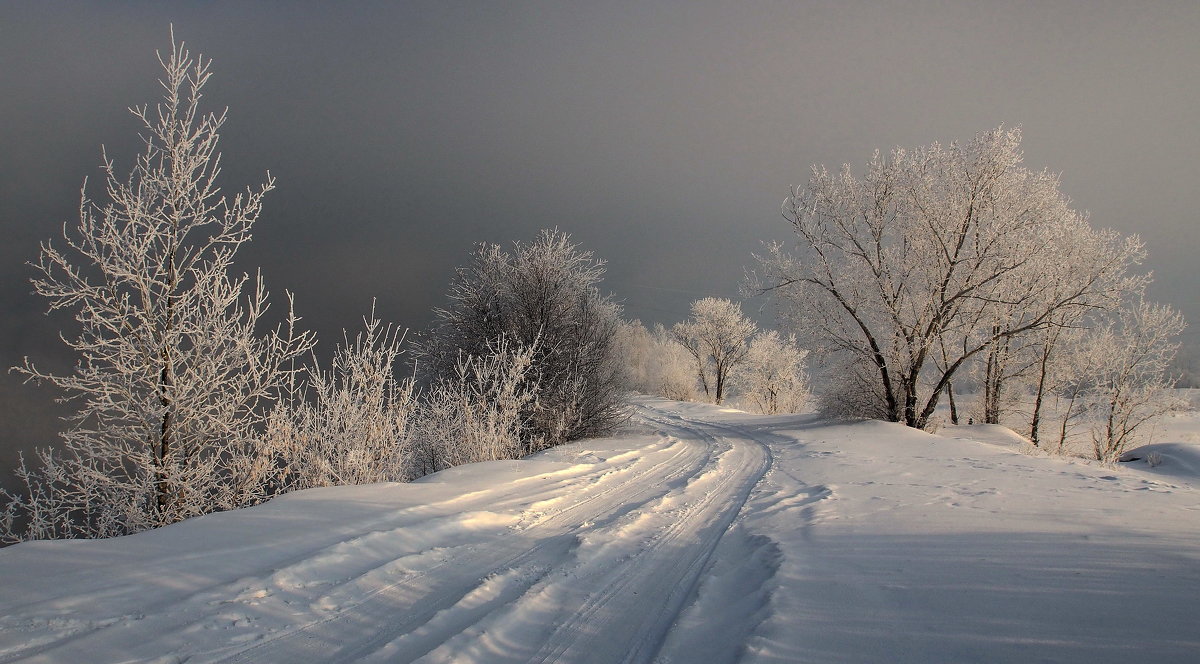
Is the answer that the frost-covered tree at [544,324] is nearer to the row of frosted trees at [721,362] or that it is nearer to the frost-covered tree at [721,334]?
the row of frosted trees at [721,362]

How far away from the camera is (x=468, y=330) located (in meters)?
15.7

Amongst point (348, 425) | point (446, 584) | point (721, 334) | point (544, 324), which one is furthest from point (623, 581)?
point (721, 334)

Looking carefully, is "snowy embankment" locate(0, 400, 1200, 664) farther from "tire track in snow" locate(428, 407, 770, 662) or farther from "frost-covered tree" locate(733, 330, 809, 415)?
"frost-covered tree" locate(733, 330, 809, 415)

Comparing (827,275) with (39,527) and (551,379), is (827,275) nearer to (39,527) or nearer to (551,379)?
(551,379)

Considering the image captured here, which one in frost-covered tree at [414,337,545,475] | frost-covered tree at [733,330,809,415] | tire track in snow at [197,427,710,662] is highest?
frost-covered tree at [733,330,809,415]

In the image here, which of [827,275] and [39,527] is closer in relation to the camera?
[39,527]

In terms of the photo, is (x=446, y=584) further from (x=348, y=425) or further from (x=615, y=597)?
(x=348, y=425)

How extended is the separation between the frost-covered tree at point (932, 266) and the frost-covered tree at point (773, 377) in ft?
45.2

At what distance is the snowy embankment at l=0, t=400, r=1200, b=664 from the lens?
112 inches

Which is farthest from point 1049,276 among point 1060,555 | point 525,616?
point 525,616

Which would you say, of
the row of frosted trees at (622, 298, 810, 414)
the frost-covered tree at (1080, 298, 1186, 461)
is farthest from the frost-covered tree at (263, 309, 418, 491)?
the row of frosted trees at (622, 298, 810, 414)

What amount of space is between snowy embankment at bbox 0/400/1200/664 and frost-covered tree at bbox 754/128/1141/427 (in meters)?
9.83

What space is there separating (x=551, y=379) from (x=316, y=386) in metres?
7.55

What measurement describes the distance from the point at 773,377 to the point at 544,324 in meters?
27.9
